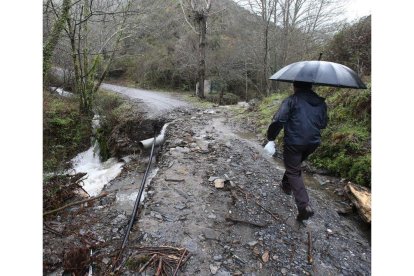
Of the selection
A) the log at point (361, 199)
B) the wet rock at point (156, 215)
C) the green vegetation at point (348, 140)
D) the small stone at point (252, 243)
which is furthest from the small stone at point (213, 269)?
the green vegetation at point (348, 140)

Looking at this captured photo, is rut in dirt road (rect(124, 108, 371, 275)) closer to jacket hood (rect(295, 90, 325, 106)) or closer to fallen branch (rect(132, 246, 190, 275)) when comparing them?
fallen branch (rect(132, 246, 190, 275))

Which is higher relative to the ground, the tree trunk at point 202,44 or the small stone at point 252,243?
the tree trunk at point 202,44

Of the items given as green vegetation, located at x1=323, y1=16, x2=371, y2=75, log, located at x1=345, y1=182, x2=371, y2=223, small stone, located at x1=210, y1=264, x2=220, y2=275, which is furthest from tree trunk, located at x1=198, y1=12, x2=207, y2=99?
small stone, located at x1=210, y1=264, x2=220, y2=275

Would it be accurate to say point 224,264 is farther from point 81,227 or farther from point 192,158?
point 192,158

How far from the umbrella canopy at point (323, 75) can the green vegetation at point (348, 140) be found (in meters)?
2.33

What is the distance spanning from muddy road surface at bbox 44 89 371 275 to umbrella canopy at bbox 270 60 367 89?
6.03ft

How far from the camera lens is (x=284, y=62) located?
15930 millimetres

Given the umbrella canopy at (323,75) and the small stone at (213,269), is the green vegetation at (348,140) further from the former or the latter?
the small stone at (213,269)

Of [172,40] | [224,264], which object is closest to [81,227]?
[224,264]

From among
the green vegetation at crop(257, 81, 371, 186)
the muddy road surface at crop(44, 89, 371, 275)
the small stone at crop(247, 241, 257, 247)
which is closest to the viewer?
the muddy road surface at crop(44, 89, 371, 275)

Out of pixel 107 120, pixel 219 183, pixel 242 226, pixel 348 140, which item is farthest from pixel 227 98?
pixel 242 226

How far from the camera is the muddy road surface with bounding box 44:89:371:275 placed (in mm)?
2938

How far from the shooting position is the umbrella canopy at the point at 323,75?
301 cm

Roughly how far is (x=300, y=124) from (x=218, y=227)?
1.62 m
